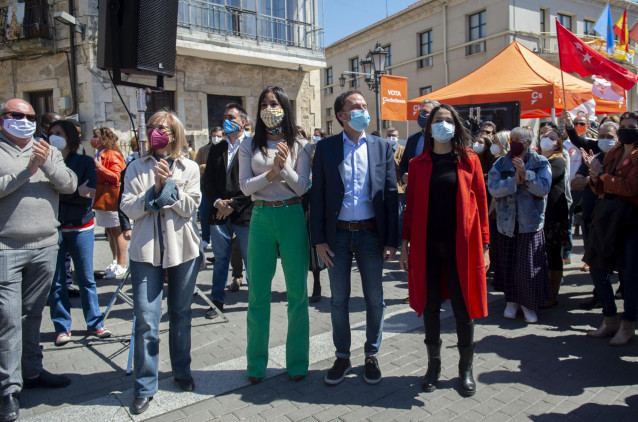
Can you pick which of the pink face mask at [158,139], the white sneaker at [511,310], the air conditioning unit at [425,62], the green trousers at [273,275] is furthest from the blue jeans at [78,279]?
the air conditioning unit at [425,62]

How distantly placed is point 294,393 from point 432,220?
1.60 m

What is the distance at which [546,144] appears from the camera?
531 cm

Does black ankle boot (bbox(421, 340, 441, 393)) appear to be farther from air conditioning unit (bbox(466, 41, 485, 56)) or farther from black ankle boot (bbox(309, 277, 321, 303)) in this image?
air conditioning unit (bbox(466, 41, 485, 56))

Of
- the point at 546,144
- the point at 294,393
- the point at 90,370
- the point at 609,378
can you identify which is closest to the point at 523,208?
the point at 546,144

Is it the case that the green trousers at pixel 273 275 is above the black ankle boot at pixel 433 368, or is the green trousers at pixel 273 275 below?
above

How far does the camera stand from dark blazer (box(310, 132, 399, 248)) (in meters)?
3.52

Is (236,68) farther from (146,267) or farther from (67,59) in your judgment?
(146,267)

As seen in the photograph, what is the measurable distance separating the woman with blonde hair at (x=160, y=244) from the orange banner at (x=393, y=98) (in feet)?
24.9

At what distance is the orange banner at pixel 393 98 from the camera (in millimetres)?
10484

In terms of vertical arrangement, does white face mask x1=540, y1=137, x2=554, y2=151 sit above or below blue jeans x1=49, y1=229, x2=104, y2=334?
above

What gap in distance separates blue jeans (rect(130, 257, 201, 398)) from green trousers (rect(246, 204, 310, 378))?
18.6 inches

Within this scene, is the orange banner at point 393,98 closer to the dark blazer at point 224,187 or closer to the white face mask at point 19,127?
the dark blazer at point 224,187

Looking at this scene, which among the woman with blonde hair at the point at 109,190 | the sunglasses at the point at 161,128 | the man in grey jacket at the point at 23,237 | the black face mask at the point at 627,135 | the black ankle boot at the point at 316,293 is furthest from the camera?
the woman with blonde hair at the point at 109,190

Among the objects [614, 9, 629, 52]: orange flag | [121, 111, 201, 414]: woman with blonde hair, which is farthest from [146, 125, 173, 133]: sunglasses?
[614, 9, 629, 52]: orange flag
